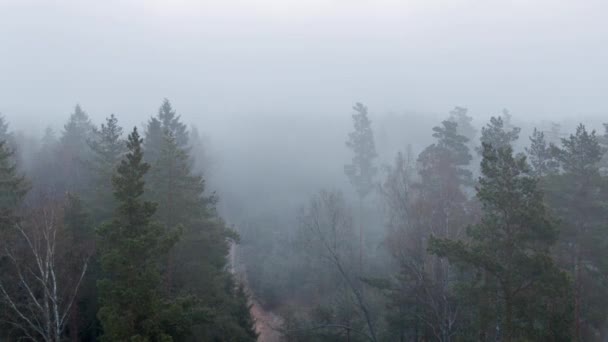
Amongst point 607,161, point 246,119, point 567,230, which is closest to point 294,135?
point 246,119

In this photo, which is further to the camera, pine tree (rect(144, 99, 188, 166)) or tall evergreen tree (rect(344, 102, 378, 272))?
tall evergreen tree (rect(344, 102, 378, 272))

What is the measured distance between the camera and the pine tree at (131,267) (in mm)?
13234

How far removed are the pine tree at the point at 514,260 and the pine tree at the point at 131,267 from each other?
389 inches

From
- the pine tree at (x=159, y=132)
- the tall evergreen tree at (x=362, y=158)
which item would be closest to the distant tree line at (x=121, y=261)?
the pine tree at (x=159, y=132)

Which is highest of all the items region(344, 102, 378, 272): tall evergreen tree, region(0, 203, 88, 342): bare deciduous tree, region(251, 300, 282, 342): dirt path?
region(344, 102, 378, 272): tall evergreen tree

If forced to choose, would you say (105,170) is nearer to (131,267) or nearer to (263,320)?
(131,267)

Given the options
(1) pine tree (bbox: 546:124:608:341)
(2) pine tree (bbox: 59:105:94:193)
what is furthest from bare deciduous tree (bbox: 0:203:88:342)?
(1) pine tree (bbox: 546:124:608:341)

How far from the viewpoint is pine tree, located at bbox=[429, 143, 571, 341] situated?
13.9 m

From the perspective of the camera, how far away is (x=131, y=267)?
1338 cm

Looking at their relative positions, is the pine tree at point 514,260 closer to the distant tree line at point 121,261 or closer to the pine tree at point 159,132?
the distant tree line at point 121,261

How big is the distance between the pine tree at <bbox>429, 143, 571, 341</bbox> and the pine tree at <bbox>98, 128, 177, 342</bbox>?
32.4 ft

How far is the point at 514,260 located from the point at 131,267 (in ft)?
41.6

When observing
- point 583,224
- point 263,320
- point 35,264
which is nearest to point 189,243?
point 35,264

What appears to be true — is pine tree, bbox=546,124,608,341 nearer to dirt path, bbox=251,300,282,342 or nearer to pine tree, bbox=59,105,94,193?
dirt path, bbox=251,300,282,342
